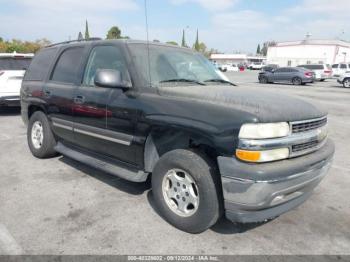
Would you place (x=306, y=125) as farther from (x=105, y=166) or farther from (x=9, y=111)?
(x=9, y=111)

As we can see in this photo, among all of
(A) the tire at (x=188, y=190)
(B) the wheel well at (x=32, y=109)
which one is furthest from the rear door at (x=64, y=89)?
(A) the tire at (x=188, y=190)

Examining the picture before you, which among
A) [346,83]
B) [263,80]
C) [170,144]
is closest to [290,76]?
[263,80]

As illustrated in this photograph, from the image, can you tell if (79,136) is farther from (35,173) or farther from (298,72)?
(298,72)

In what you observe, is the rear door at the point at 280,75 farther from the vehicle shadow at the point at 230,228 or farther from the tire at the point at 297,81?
the vehicle shadow at the point at 230,228

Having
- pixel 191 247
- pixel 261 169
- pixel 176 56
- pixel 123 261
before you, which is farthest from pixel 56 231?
pixel 176 56

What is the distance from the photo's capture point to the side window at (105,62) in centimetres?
367

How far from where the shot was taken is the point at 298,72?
2489 centimetres

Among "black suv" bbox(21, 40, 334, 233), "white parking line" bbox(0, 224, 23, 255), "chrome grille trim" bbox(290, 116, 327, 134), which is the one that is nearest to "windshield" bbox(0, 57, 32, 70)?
"black suv" bbox(21, 40, 334, 233)

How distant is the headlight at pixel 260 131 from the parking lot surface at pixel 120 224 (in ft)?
3.48

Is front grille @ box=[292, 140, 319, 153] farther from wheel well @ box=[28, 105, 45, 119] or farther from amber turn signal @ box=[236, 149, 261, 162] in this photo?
wheel well @ box=[28, 105, 45, 119]

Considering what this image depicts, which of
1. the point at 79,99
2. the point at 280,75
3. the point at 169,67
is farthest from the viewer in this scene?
the point at 280,75

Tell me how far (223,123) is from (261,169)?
49 cm

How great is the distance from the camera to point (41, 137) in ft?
16.9

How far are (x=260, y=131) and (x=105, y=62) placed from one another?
2.28 m
